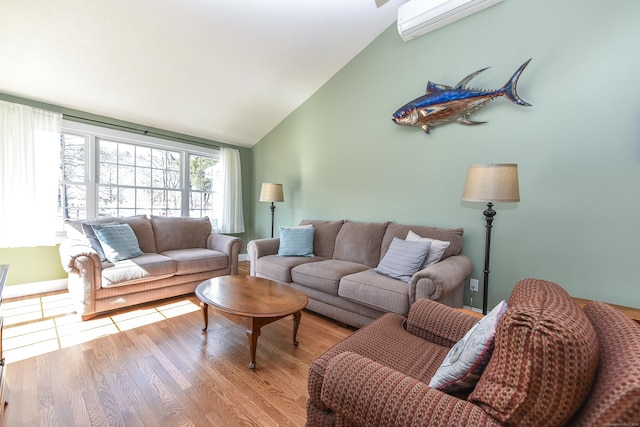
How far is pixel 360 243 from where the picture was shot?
2.99 meters

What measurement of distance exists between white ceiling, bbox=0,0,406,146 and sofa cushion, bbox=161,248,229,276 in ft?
6.18

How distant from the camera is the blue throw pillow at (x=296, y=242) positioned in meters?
3.20

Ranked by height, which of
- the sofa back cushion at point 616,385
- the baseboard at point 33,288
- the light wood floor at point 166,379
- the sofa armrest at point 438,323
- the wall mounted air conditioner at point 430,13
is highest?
the wall mounted air conditioner at point 430,13

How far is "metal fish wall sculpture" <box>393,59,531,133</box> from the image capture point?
7.69 ft

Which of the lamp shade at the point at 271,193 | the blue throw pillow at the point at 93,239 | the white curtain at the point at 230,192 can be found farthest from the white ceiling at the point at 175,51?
the blue throw pillow at the point at 93,239

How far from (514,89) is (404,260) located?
1.73 m

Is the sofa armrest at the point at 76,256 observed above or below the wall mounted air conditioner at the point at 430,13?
below

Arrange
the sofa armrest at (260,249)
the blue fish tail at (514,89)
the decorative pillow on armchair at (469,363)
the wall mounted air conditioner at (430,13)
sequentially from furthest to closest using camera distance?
1. the sofa armrest at (260,249)
2. the wall mounted air conditioner at (430,13)
3. the blue fish tail at (514,89)
4. the decorative pillow on armchair at (469,363)

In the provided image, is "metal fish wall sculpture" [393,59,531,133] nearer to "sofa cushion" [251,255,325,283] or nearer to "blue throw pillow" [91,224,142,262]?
"sofa cushion" [251,255,325,283]

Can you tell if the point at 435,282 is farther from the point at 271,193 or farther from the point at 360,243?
the point at 271,193

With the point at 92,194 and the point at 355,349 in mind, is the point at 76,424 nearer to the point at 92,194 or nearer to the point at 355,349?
the point at 355,349

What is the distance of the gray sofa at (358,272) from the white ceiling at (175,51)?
199 cm

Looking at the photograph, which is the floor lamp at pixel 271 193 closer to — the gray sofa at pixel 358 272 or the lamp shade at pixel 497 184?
the gray sofa at pixel 358 272

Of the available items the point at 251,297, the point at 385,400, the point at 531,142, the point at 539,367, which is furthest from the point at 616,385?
the point at 531,142
